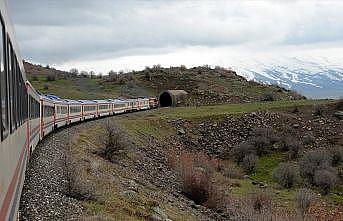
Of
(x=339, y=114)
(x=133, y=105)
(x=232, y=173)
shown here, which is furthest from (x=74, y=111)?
(x=339, y=114)

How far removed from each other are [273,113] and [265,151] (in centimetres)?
1339

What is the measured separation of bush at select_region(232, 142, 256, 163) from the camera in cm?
4803

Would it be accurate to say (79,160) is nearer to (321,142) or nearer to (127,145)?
(127,145)

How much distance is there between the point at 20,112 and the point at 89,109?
41.6m

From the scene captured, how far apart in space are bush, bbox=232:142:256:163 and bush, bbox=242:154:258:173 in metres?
2.47

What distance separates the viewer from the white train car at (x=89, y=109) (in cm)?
4972

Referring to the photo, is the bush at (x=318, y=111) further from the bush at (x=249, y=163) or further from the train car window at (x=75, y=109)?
the train car window at (x=75, y=109)

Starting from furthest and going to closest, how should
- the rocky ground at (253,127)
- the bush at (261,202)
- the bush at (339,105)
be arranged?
the bush at (339,105)
the rocky ground at (253,127)
the bush at (261,202)

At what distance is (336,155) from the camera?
1826 inches

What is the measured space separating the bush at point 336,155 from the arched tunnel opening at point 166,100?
44.0 meters

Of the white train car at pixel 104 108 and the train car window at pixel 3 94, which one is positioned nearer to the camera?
the train car window at pixel 3 94

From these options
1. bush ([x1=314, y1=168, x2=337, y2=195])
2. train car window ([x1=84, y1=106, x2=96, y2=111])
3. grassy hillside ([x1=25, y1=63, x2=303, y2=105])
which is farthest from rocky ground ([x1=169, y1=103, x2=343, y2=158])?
grassy hillside ([x1=25, y1=63, x2=303, y2=105])

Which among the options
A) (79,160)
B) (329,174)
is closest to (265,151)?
(329,174)

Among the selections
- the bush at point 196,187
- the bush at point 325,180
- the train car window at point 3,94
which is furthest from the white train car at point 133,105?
the train car window at point 3,94
